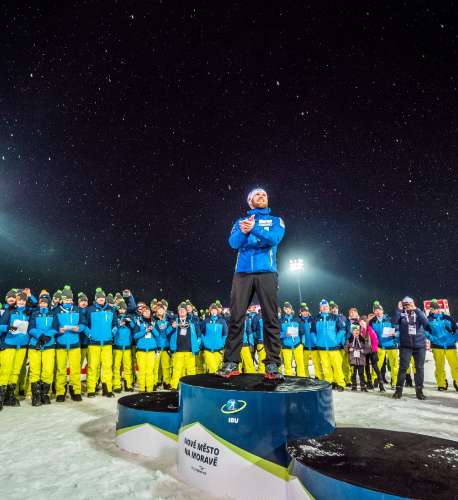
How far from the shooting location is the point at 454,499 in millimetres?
1715

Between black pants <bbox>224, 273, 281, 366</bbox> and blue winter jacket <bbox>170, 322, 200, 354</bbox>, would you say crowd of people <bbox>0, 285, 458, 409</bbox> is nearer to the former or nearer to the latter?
blue winter jacket <bbox>170, 322, 200, 354</bbox>

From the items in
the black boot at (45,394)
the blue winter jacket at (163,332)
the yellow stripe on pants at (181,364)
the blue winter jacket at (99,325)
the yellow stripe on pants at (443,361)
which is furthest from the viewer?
the blue winter jacket at (163,332)

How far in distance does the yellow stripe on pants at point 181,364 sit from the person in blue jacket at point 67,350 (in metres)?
2.26

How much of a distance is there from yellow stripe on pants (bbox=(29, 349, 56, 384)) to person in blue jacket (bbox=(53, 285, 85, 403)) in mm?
217

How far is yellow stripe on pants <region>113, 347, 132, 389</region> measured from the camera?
9.01 m

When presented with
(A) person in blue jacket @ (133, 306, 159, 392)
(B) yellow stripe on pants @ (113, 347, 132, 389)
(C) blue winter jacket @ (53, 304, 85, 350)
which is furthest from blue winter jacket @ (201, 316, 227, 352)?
(C) blue winter jacket @ (53, 304, 85, 350)

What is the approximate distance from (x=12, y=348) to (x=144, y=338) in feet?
9.51

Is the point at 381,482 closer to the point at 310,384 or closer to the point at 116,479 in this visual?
the point at 310,384

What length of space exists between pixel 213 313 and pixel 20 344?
4791mm

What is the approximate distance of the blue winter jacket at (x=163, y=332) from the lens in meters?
9.46

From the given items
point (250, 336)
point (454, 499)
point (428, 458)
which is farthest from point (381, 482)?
point (250, 336)

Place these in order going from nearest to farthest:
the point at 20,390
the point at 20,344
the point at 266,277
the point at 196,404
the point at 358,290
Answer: the point at 196,404 < the point at 266,277 < the point at 20,344 < the point at 20,390 < the point at 358,290

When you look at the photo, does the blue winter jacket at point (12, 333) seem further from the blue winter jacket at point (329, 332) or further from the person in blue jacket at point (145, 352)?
the blue winter jacket at point (329, 332)

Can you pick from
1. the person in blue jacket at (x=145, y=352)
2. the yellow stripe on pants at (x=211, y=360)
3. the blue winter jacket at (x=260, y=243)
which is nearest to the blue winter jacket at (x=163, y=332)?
the person in blue jacket at (x=145, y=352)
